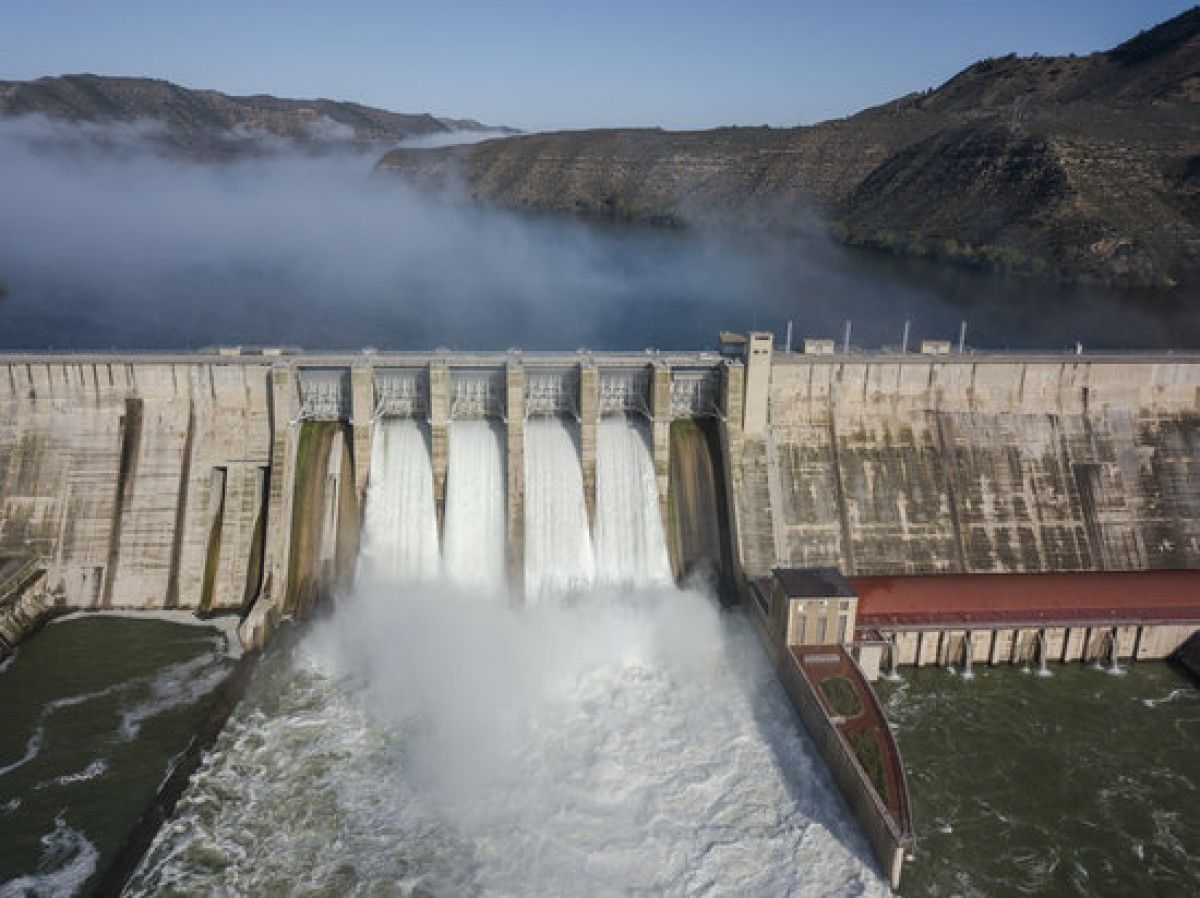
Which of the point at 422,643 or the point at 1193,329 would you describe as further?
the point at 1193,329

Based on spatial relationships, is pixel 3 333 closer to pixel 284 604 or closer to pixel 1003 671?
pixel 284 604

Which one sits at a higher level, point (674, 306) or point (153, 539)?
point (674, 306)

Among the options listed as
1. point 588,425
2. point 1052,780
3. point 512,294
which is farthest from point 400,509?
point 512,294

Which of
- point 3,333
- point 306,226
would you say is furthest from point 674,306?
point 306,226

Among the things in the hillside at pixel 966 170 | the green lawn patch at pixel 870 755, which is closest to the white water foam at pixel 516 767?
the green lawn patch at pixel 870 755

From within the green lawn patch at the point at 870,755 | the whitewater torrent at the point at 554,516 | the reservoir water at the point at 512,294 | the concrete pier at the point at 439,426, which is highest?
the reservoir water at the point at 512,294

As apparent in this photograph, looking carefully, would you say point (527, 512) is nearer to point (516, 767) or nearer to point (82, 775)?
point (516, 767)

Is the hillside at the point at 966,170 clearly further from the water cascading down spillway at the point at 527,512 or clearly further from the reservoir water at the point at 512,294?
the water cascading down spillway at the point at 527,512
